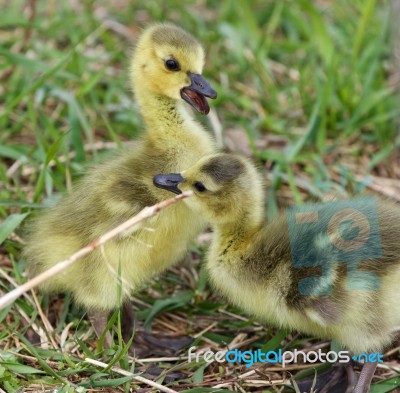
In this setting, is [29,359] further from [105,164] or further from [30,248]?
[105,164]

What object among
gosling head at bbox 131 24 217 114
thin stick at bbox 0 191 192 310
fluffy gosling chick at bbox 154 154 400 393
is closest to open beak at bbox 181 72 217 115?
gosling head at bbox 131 24 217 114

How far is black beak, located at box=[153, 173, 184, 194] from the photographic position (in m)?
2.08

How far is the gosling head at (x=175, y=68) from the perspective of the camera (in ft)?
7.51

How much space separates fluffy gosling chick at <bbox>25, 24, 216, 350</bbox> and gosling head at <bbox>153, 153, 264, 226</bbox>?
81 millimetres

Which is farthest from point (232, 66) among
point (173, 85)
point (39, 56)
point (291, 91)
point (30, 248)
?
point (30, 248)

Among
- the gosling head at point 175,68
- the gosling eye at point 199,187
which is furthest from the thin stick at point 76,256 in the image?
the gosling head at point 175,68

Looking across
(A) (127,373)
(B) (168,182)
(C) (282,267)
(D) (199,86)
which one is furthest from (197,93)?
(A) (127,373)

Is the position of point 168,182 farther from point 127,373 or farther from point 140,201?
point 127,373

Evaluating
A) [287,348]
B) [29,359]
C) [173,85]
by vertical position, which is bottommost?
[29,359]

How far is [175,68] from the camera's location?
2301mm

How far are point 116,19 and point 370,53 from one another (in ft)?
4.08

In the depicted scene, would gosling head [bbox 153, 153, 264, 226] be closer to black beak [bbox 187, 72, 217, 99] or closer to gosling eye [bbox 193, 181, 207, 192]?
gosling eye [bbox 193, 181, 207, 192]

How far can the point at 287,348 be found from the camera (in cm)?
226

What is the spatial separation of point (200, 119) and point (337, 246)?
114 cm
